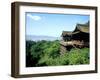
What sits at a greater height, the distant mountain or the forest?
the distant mountain

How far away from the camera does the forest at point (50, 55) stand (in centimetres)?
203

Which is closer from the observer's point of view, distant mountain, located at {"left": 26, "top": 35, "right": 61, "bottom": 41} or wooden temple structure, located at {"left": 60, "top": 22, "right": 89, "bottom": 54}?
distant mountain, located at {"left": 26, "top": 35, "right": 61, "bottom": 41}

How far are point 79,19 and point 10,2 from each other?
64 cm

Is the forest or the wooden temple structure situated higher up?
the wooden temple structure

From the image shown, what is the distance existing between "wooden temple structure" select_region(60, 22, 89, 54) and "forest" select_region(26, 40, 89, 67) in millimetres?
38

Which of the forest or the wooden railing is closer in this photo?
the forest

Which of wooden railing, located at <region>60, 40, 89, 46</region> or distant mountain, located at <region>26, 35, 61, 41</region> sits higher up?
distant mountain, located at <region>26, 35, 61, 41</region>

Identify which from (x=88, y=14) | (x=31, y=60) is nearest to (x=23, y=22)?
(x=31, y=60)

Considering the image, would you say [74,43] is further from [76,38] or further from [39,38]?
[39,38]

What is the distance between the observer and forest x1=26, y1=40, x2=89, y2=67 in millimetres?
2025

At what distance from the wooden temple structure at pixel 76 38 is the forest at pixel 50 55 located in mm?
38

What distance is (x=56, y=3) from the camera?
2.13 m

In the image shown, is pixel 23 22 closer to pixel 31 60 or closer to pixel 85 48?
pixel 31 60

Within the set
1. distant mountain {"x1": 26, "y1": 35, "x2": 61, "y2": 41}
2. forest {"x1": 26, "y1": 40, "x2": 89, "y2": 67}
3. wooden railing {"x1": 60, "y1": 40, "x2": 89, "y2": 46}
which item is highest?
distant mountain {"x1": 26, "y1": 35, "x2": 61, "y2": 41}
